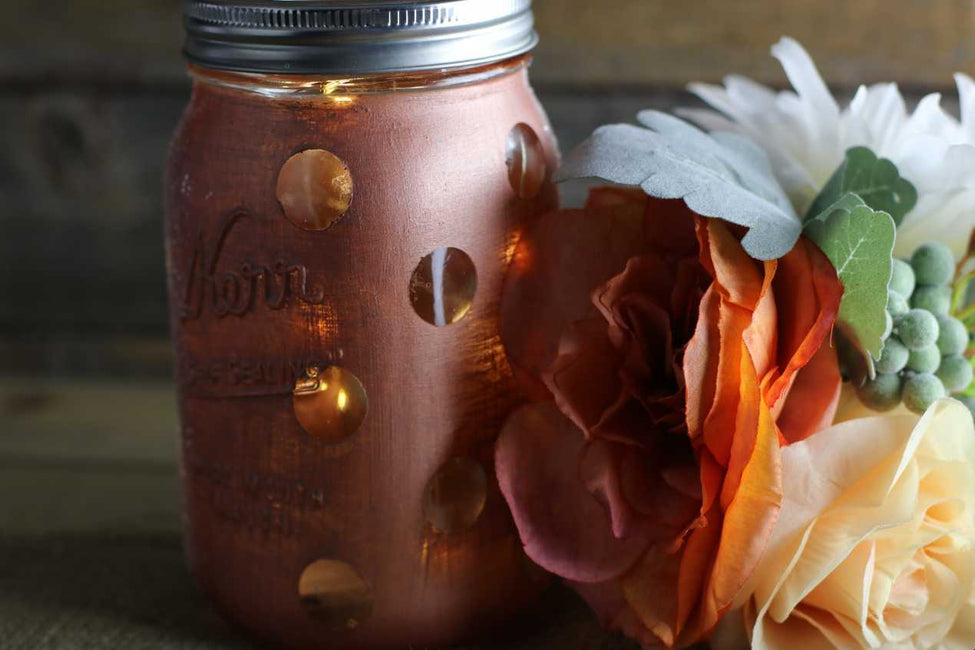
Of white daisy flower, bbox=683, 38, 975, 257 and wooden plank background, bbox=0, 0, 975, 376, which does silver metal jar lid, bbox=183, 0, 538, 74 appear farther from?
wooden plank background, bbox=0, 0, 975, 376

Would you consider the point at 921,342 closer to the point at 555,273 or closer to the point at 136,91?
the point at 555,273

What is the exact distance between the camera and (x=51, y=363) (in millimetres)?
819

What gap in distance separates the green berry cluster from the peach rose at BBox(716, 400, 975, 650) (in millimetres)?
20

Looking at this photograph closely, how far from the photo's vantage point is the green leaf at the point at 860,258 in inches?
15.5

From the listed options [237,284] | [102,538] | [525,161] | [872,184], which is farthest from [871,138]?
[102,538]

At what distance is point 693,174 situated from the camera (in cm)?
41

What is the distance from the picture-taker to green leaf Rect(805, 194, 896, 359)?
39cm

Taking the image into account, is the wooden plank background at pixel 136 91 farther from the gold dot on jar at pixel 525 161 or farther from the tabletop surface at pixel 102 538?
the gold dot on jar at pixel 525 161

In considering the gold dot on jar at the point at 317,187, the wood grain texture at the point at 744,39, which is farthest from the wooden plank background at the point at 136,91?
the gold dot on jar at the point at 317,187

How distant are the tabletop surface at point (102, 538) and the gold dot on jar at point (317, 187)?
0.60 ft

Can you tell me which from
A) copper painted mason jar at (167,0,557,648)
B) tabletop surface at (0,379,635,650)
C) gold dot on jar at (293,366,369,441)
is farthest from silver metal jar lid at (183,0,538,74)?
tabletop surface at (0,379,635,650)

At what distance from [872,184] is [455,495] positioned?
0.65ft

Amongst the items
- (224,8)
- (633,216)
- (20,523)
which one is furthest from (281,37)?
(20,523)

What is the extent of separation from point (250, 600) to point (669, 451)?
0.18 meters
